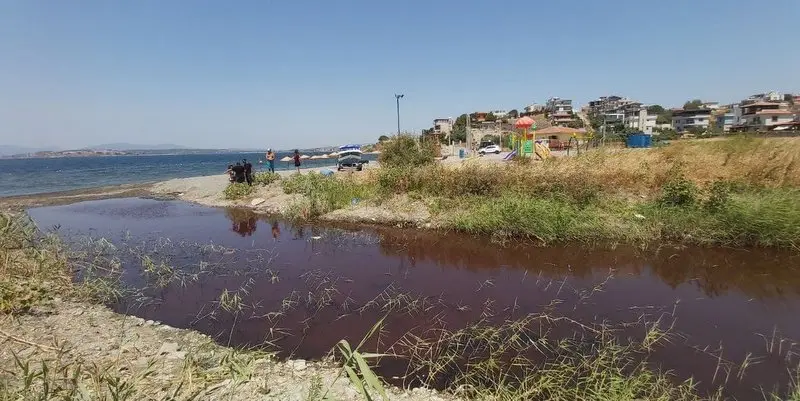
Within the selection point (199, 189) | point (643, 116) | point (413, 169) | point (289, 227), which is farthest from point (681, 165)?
point (643, 116)

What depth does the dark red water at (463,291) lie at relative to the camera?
17.7ft

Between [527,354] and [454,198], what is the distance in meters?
8.32

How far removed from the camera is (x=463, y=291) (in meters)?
7.27

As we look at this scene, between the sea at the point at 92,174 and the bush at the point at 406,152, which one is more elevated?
the bush at the point at 406,152

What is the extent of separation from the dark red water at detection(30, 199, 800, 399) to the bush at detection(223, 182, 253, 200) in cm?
647

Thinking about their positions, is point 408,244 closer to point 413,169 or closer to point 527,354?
point 413,169

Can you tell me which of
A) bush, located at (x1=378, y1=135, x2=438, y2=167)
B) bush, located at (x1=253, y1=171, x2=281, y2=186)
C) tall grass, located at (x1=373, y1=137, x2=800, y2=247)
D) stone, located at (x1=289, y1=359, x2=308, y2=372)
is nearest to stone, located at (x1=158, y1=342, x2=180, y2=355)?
stone, located at (x1=289, y1=359, x2=308, y2=372)

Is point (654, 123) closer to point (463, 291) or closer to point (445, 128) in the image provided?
point (445, 128)

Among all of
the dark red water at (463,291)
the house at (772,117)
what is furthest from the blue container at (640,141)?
the house at (772,117)

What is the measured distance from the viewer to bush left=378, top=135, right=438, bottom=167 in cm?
1855

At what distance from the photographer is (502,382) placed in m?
4.11

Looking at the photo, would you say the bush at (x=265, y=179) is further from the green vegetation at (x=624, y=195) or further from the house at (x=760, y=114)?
the house at (x=760, y=114)

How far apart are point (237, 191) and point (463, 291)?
1428 centimetres

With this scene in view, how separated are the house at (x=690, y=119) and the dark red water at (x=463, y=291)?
311 feet
